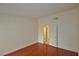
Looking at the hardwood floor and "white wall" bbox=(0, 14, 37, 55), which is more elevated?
"white wall" bbox=(0, 14, 37, 55)

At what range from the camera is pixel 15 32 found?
1.52 meters

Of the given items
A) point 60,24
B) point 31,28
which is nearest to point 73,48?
point 60,24

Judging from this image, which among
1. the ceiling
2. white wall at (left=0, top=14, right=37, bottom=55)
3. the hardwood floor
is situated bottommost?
the hardwood floor

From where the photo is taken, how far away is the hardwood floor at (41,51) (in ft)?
4.69

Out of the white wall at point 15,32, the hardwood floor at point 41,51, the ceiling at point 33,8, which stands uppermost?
the ceiling at point 33,8

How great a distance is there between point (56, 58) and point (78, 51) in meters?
0.31

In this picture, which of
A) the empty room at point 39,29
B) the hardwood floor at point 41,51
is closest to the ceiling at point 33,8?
the empty room at point 39,29

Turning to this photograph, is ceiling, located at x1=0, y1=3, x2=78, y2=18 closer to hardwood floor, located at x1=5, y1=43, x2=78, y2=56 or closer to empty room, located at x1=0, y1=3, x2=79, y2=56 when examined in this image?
empty room, located at x1=0, y1=3, x2=79, y2=56

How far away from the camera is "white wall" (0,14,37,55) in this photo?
1442 mm

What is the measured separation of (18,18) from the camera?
1.52 meters

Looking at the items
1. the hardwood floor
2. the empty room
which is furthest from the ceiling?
the hardwood floor

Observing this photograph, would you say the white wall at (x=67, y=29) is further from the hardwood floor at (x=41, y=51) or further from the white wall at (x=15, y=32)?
the white wall at (x=15, y=32)

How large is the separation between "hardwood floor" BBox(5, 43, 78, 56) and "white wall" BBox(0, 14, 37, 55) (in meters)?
0.07

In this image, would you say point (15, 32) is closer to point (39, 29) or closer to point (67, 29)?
point (39, 29)
